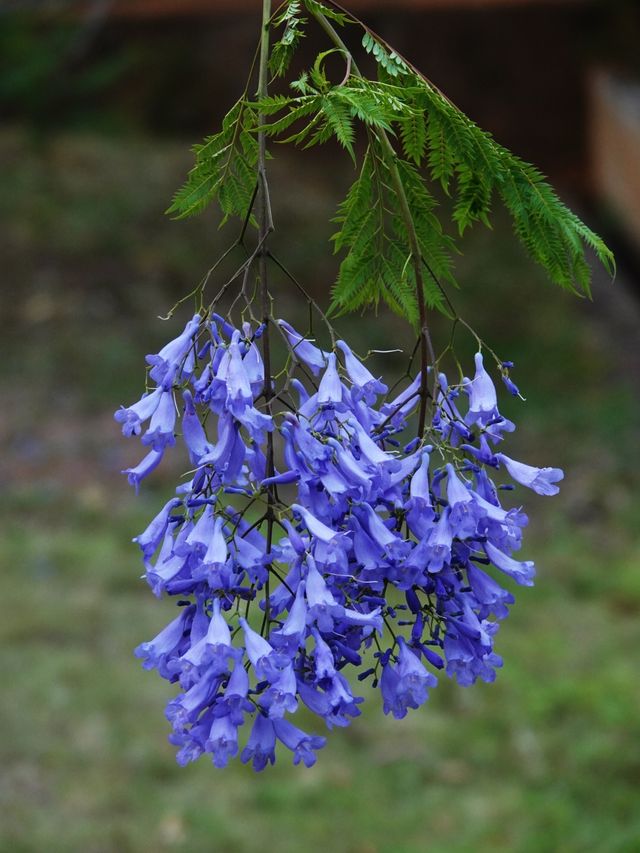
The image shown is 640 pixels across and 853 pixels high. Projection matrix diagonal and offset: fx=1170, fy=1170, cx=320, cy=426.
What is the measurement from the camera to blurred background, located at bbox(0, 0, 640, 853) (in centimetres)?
545

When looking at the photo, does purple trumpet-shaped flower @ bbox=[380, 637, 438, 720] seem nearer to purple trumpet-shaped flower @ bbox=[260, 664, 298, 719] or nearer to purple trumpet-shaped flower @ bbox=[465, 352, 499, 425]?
purple trumpet-shaped flower @ bbox=[260, 664, 298, 719]

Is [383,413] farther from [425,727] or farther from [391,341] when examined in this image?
[391,341]

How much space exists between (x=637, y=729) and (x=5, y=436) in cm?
514

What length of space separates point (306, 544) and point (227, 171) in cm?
65

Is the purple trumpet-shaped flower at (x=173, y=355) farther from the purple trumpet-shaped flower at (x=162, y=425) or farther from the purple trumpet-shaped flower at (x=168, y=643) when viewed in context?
the purple trumpet-shaped flower at (x=168, y=643)

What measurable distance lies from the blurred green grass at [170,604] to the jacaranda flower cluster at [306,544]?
3.76 metres

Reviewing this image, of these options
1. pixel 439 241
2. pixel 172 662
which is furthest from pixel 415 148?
pixel 172 662

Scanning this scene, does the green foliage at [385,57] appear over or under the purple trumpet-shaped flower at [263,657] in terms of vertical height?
over

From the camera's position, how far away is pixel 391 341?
9.39m

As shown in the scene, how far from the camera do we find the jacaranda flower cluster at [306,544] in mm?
1622

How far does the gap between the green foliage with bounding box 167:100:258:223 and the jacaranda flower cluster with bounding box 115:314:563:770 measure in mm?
242

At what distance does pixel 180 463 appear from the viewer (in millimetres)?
8625

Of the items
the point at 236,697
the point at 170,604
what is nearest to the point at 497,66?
the point at 170,604

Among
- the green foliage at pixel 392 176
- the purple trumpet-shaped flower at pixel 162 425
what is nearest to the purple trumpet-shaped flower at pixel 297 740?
the purple trumpet-shaped flower at pixel 162 425
